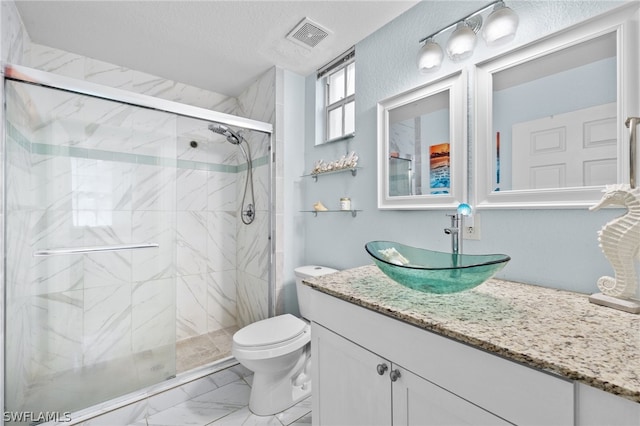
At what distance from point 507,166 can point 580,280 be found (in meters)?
0.50

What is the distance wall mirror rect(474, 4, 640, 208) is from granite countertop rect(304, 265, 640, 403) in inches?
15.3

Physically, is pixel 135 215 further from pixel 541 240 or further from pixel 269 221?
pixel 541 240

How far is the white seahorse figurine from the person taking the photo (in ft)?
2.62

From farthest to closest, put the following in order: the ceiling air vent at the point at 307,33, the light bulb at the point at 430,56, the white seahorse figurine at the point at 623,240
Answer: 1. the ceiling air vent at the point at 307,33
2. the light bulb at the point at 430,56
3. the white seahorse figurine at the point at 623,240

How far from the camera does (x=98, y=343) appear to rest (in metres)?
1.65

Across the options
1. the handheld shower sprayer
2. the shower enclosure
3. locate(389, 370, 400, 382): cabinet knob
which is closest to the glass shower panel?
the shower enclosure

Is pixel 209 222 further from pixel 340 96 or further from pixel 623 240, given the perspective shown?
pixel 623 240

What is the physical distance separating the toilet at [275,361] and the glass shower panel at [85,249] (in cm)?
61

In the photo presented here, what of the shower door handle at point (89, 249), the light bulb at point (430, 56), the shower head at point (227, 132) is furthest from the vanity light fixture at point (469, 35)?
the shower door handle at point (89, 249)

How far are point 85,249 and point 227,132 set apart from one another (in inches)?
49.3

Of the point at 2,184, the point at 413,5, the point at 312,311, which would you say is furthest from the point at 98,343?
the point at 413,5

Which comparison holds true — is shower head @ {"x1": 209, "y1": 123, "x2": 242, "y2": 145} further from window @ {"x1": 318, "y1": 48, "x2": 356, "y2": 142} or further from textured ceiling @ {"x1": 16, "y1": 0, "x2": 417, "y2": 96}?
window @ {"x1": 318, "y1": 48, "x2": 356, "y2": 142}

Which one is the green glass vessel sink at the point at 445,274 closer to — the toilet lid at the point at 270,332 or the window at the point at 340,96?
the toilet lid at the point at 270,332

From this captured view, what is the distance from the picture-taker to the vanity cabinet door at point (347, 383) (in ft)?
2.89
